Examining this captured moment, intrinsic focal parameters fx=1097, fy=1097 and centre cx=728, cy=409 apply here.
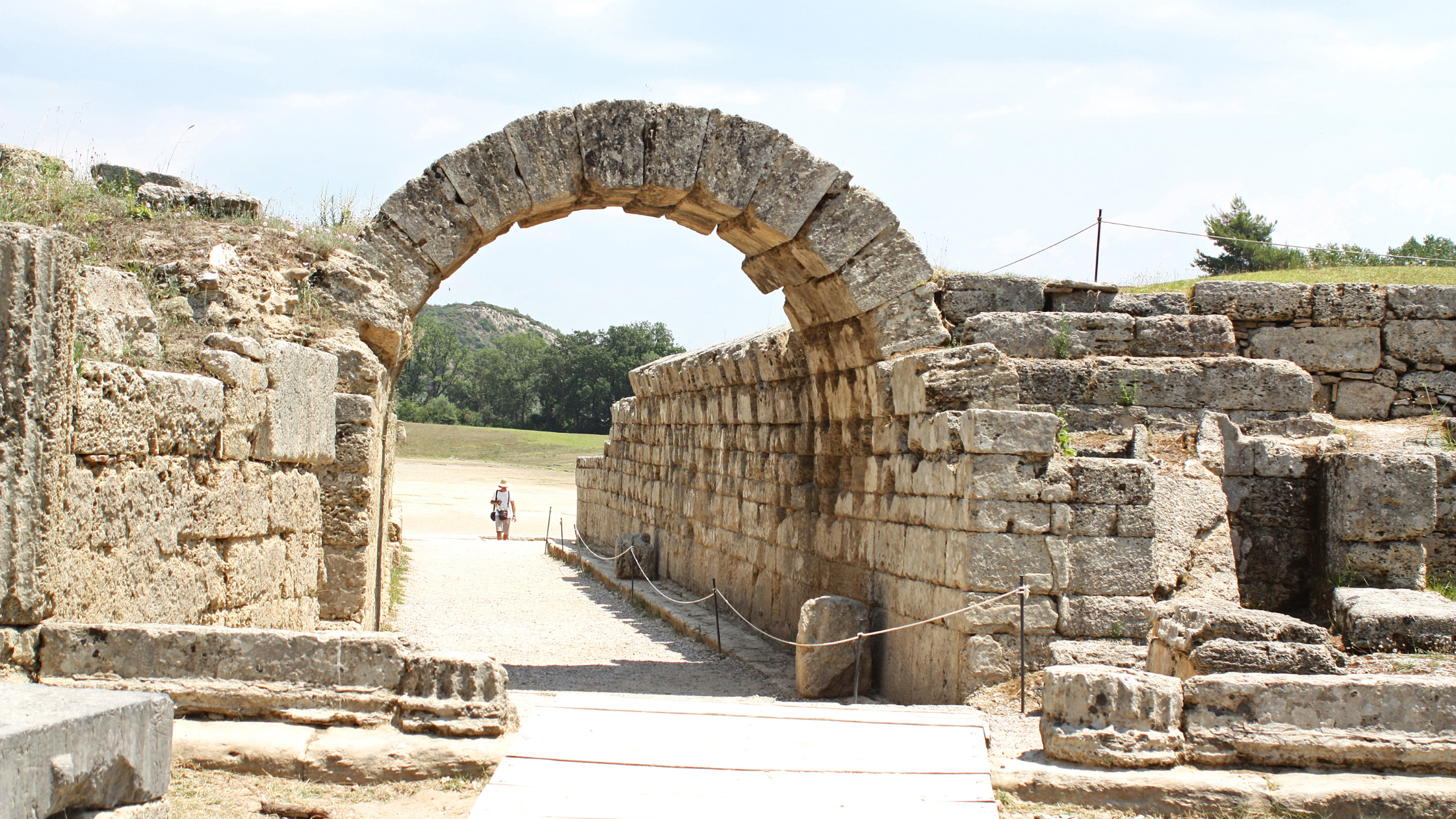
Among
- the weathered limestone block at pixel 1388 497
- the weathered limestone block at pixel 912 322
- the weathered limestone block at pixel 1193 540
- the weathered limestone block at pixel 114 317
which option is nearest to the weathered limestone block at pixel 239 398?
the weathered limestone block at pixel 114 317

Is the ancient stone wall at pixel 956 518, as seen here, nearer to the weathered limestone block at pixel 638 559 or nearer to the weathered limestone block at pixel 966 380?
the weathered limestone block at pixel 966 380

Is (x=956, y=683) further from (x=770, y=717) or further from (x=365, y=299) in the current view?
(x=365, y=299)

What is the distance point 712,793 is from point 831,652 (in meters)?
3.66

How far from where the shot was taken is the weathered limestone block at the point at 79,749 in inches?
104

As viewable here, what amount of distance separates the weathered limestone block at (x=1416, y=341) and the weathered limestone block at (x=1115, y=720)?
6079mm

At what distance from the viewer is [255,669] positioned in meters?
4.44

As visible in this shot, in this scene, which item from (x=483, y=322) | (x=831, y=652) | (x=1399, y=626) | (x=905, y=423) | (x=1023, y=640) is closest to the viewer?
(x=1399, y=626)

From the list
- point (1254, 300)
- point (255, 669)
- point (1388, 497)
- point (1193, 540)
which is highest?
point (1254, 300)

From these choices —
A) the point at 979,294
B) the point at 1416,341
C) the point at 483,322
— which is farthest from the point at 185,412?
the point at 483,322

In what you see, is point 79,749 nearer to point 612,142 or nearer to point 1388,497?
point 612,142

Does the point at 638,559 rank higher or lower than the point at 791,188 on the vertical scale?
lower

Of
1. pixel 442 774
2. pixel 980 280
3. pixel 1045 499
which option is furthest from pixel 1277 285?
pixel 442 774

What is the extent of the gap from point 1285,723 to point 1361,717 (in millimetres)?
315

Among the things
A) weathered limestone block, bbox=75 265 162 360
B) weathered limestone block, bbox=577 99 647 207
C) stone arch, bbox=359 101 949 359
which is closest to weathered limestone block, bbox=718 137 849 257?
stone arch, bbox=359 101 949 359
